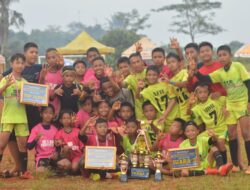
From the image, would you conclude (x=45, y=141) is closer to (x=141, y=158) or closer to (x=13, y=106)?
(x=13, y=106)

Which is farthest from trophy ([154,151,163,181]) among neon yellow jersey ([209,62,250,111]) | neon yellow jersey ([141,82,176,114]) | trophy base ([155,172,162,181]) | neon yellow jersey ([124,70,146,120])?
neon yellow jersey ([209,62,250,111])

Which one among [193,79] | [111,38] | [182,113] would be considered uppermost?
[111,38]

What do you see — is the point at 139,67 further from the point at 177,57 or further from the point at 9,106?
the point at 9,106

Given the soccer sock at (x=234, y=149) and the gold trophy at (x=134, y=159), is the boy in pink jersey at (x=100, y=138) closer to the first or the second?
the gold trophy at (x=134, y=159)

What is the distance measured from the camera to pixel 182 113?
8.47 m

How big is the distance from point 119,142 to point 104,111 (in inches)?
22.9

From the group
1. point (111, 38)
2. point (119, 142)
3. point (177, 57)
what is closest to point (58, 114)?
A: point (119, 142)

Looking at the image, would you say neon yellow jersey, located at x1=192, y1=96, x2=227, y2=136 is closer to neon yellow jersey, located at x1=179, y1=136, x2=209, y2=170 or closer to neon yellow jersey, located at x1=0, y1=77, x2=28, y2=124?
neon yellow jersey, located at x1=179, y1=136, x2=209, y2=170

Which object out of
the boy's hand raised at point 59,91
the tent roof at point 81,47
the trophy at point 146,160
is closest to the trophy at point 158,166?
the trophy at point 146,160

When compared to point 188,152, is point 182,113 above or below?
above

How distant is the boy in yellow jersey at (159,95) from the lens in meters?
8.50

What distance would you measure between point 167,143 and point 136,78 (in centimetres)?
135

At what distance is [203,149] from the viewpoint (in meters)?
8.00

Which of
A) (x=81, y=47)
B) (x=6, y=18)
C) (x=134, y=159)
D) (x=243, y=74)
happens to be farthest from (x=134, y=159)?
(x=6, y=18)
